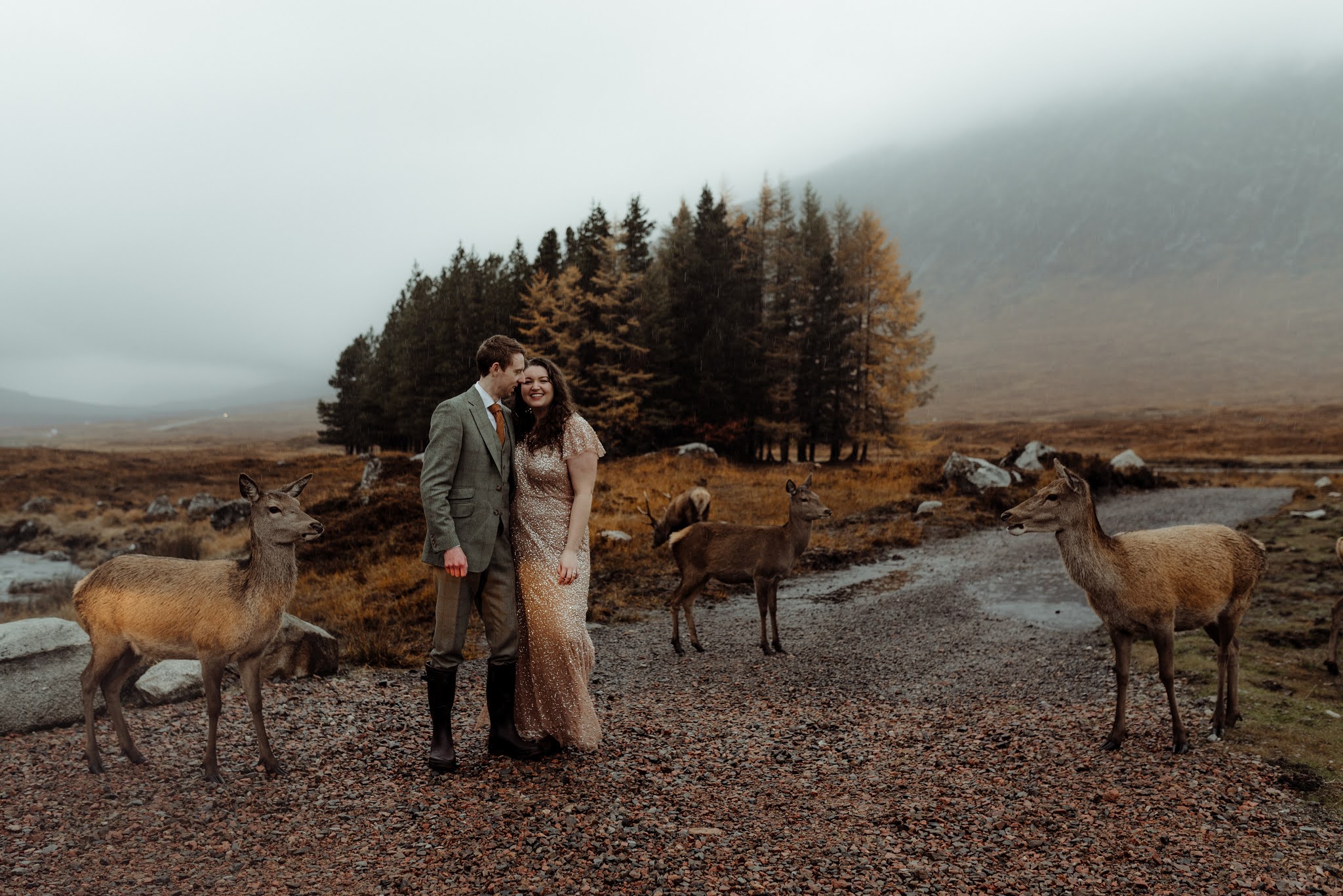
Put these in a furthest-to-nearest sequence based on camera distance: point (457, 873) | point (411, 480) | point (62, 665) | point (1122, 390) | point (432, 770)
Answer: point (1122, 390)
point (411, 480)
point (62, 665)
point (432, 770)
point (457, 873)

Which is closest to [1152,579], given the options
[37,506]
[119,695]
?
[119,695]

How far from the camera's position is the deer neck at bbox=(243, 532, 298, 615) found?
530cm

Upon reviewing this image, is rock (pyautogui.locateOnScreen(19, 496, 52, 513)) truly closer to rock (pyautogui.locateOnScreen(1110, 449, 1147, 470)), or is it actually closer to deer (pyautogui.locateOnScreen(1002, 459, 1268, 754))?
deer (pyautogui.locateOnScreen(1002, 459, 1268, 754))

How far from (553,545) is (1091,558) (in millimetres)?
4382

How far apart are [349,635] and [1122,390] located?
554 ft

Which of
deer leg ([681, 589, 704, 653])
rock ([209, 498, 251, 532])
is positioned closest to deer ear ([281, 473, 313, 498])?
deer leg ([681, 589, 704, 653])

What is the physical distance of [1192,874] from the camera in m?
4.12

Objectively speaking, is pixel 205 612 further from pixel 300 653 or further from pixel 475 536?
pixel 300 653

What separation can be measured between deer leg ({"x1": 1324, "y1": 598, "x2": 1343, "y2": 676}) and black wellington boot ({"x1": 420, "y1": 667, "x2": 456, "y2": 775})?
8736mm

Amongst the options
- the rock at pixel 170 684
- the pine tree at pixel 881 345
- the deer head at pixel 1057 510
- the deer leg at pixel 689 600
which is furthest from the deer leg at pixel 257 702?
the pine tree at pixel 881 345

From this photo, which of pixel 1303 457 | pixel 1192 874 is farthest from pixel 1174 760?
pixel 1303 457

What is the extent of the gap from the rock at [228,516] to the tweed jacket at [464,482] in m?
23.4

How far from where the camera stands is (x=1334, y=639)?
755 centimetres

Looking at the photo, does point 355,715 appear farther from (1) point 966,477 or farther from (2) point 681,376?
(2) point 681,376
